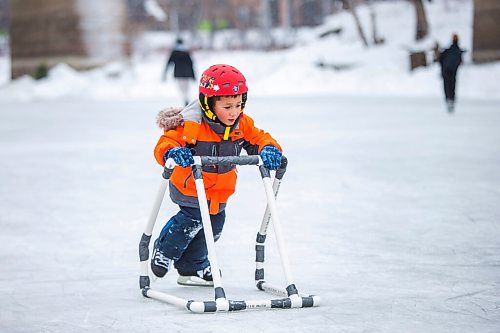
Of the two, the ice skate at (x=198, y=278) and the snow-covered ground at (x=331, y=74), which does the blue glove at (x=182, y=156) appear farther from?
the snow-covered ground at (x=331, y=74)

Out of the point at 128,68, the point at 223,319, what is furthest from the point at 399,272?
the point at 128,68

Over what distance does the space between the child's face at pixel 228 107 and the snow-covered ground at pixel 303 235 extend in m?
0.87

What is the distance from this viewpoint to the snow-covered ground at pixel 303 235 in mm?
4152

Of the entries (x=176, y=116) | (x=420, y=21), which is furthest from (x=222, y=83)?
(x=420, y=21)

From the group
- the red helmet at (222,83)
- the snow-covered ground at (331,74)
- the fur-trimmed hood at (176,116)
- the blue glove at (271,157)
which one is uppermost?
the red helmet at (222,83)

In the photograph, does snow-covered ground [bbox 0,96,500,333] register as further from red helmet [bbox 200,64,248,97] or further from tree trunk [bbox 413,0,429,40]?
tree trunk [bbox 413,0,429,40]

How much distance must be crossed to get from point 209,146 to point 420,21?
30.1 meters

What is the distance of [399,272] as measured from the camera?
5164mm

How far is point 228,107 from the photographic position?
4.26 metres

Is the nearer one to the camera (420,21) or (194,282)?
(194,282)

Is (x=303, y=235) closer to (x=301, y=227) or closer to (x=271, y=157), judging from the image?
(x=301, y=227)

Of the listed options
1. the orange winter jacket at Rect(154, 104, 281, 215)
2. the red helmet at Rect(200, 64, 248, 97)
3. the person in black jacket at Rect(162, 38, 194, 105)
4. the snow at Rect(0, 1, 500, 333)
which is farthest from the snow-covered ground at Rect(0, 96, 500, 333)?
the person in black jacket at Rect(162, 38, 194, 105)

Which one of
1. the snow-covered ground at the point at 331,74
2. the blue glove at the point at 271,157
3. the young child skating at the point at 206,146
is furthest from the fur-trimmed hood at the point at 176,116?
the snow-covered ground at the point at 331,74

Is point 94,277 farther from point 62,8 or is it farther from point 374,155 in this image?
point 62,8
